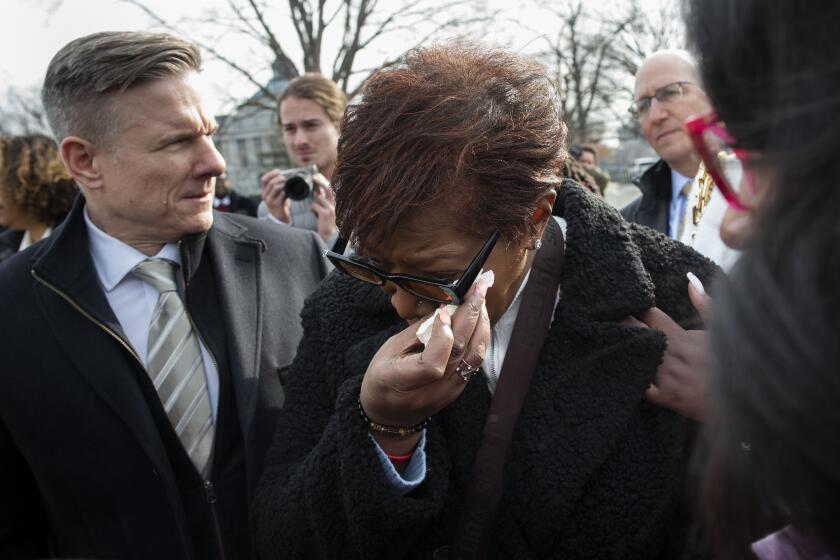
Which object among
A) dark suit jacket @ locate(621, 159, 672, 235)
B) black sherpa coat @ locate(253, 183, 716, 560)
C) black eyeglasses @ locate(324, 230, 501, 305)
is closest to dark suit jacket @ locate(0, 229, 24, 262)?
black sherpa coat @ locate(253, 183, 716, 560)

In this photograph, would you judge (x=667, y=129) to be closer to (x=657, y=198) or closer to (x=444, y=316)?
(x=657, y=198)

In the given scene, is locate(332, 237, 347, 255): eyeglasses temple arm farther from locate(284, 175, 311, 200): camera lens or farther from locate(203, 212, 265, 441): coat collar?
locate(284, 175, 311, 200): camera lens

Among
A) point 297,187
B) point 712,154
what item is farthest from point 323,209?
point 712,154

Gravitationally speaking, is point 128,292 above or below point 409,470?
above

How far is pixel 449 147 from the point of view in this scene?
1.50 m

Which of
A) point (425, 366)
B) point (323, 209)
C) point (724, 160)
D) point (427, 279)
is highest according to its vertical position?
point (724, 160)

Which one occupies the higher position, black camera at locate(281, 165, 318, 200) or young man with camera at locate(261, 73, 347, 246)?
young man with camera at locate(261, 73, 347, 246)

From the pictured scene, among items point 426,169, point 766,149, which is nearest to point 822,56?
point 766,149

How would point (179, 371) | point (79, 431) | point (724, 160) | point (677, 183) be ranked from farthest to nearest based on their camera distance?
point (677, 183) < point (179, 371) < point (79, 431) < point (724, 160)

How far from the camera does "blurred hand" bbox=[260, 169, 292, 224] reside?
4.04 m

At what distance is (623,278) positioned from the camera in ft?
5.37

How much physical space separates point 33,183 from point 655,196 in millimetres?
3694

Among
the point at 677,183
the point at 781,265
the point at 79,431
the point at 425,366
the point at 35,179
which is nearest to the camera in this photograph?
the point at 781,265

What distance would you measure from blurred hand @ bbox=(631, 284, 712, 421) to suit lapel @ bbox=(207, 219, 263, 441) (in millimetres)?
1154
